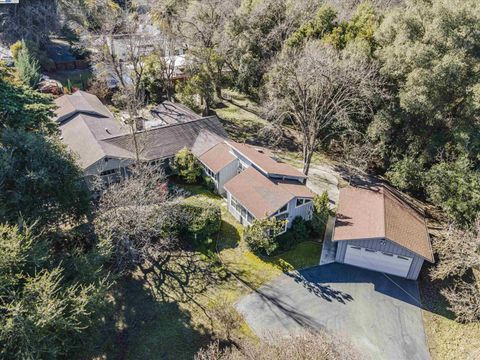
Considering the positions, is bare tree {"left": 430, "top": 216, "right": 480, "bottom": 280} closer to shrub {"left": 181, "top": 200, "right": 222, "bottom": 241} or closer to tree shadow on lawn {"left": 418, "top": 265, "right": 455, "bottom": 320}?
tree shadow on lawn {"left": 418, "top": 265, "right": 455, "bottom": 320}

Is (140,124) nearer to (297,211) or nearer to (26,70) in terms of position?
(26,70)

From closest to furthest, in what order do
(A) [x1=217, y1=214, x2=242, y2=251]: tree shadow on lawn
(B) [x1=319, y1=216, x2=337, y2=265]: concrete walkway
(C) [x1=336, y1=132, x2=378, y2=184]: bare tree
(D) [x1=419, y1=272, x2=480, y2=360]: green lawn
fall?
(D) [x1=419, y1=272, x2=480, y2=360]: green lawn, (B) [x1=319, y1=216, x2=337, y2=265]: concrete walkway, (A) [x1=217, y1=214, x2=242, y2=251]: tree shadow on lawn, (C) [x1=336, y1=132, x2=378, y2=184]: bare tree

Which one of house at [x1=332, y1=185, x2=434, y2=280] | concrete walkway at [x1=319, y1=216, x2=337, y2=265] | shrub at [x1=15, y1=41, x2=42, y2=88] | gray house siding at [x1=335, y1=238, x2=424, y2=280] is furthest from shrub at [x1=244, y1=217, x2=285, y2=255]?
shrub at [x1=15, y1=41, x2=42, y2=88]

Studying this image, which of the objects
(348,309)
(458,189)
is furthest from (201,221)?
(458,189)

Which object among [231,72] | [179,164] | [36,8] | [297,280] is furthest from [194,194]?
[36,8]

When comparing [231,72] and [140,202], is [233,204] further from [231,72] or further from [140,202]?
[231,72]
